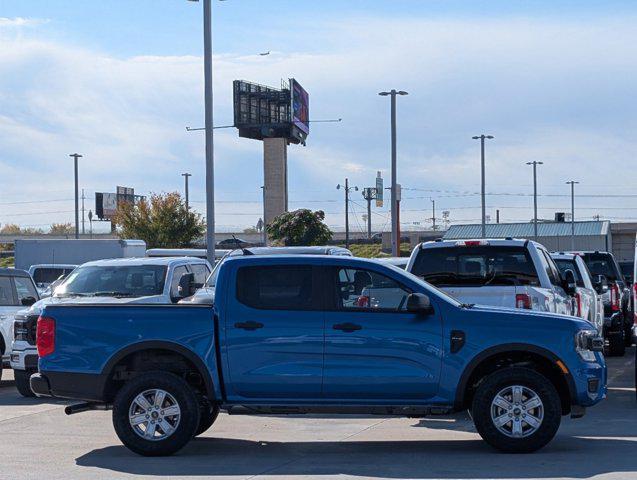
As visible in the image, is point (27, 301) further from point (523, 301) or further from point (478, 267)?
point (523, 301)

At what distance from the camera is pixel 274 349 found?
1068 centimetres

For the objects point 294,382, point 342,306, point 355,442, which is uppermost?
point 342,306

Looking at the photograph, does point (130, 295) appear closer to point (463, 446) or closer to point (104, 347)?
point (104, 347)

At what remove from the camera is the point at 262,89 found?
9331cm

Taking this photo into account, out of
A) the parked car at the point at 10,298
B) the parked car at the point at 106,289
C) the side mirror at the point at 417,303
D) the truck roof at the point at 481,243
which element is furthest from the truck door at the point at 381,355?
the parked car at the point at 10,298

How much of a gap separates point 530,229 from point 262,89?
27.3 meters

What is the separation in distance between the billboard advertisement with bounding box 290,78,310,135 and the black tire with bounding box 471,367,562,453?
80.4 m

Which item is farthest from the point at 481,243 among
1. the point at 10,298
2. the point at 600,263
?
the point at 600,263

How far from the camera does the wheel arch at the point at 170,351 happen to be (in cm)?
1073

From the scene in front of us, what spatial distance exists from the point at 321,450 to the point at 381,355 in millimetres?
1341

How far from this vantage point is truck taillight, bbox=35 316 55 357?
1097cm

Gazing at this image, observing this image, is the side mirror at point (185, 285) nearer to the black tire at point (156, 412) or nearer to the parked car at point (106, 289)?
the parked car at point (106, 289)

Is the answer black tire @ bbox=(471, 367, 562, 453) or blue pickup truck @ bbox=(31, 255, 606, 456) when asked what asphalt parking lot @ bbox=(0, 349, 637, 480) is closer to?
black tire @ bbox=(471, 367, 562, 453)

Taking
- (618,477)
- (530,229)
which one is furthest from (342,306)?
(530,229)
